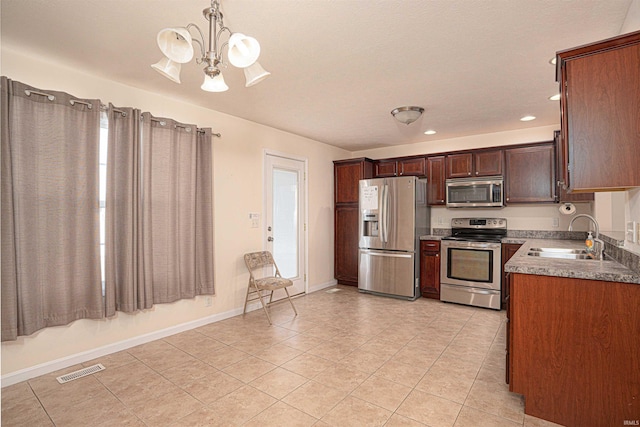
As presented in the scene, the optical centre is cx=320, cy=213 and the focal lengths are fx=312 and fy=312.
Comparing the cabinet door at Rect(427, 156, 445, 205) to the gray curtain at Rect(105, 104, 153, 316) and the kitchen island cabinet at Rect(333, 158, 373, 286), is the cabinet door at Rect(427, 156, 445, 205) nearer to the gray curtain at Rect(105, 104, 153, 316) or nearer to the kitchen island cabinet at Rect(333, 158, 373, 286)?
the kitchen island cabinet at Rect(333, 158, 373, 286)

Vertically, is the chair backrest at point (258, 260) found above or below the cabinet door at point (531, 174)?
below

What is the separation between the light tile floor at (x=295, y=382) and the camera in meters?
1.95

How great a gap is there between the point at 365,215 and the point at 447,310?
1810mm

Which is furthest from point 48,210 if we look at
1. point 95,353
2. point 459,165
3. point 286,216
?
point 459,165

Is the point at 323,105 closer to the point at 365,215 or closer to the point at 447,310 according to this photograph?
the point at 365,215

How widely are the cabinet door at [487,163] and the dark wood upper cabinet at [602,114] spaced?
9.40ft

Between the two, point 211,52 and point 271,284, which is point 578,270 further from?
point 271,284

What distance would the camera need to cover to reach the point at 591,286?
176 cm

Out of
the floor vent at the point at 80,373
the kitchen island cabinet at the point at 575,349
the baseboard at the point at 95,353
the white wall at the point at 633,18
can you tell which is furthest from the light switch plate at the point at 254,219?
the white wall at the point at 633,18

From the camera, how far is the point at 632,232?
6.30ft

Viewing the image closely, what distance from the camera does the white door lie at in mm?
4418

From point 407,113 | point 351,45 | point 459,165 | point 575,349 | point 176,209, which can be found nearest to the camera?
point 575,349

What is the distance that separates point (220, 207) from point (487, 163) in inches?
149

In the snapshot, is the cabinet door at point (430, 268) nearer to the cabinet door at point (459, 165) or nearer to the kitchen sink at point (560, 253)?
the cabinet door at point (459, 165)
